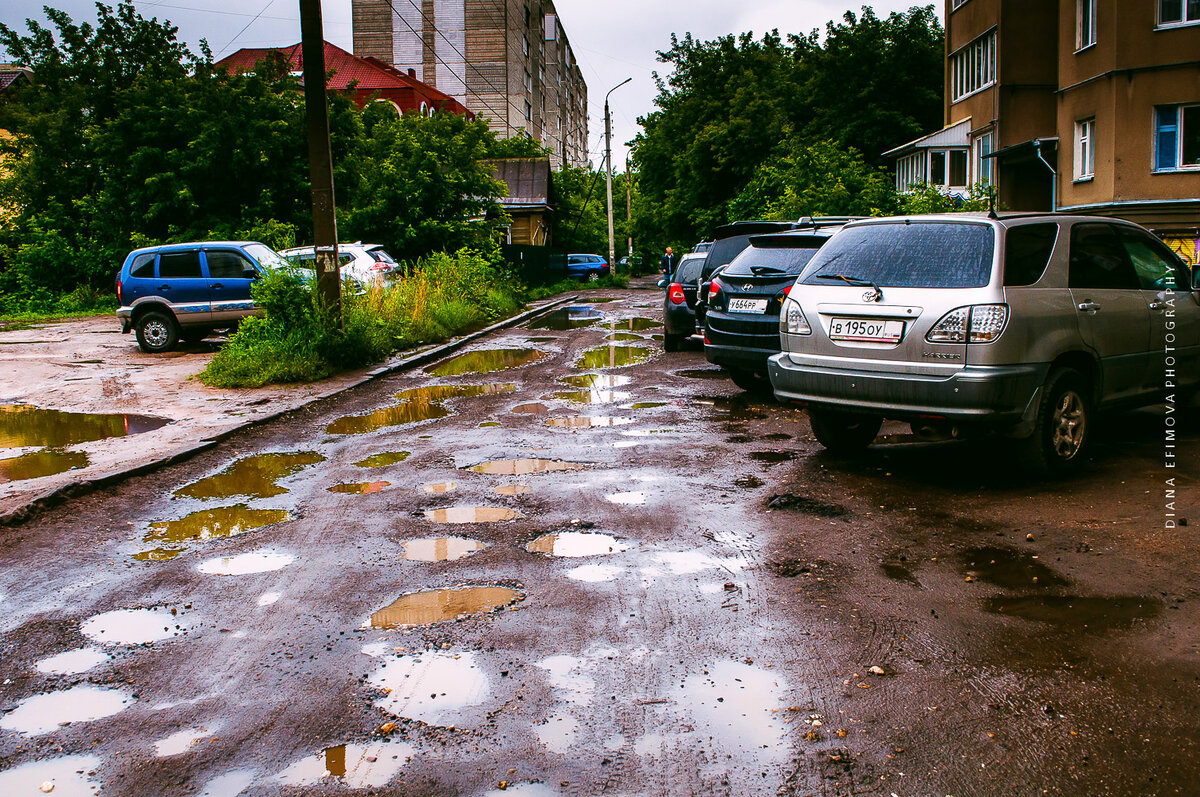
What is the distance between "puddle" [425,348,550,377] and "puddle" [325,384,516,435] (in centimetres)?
147

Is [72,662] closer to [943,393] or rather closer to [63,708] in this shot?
A: [63,708]

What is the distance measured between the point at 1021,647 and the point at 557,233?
53523 mm

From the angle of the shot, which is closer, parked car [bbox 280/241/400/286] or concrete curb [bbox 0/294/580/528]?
concrete curb [bbox 0/294/580/528]

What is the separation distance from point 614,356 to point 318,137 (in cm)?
555

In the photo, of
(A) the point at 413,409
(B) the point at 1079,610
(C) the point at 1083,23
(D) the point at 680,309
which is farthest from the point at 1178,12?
(B) the point at 1079,610

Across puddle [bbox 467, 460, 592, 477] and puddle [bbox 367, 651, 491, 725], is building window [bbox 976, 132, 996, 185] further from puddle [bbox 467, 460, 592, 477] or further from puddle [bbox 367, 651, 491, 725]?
puddle [bbox 367, 651, 491, 725]

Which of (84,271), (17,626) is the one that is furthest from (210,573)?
(84,271)

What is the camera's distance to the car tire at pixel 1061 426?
611cm

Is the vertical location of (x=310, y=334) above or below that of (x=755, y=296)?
below

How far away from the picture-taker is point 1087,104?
24922mm

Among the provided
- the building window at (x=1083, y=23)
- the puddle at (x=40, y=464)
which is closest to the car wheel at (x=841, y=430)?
the puddle at (x=40, y=464)

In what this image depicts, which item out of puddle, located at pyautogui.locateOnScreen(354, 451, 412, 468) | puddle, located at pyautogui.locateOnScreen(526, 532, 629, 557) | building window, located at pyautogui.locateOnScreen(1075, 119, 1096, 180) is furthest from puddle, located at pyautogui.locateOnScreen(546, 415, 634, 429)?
building window, located at pyautogui.locateOnScreen(1075, 119, 1096, 180)

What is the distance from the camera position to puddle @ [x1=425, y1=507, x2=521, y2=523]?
577 cm

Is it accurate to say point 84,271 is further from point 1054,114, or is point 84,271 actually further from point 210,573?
point 1054,114
